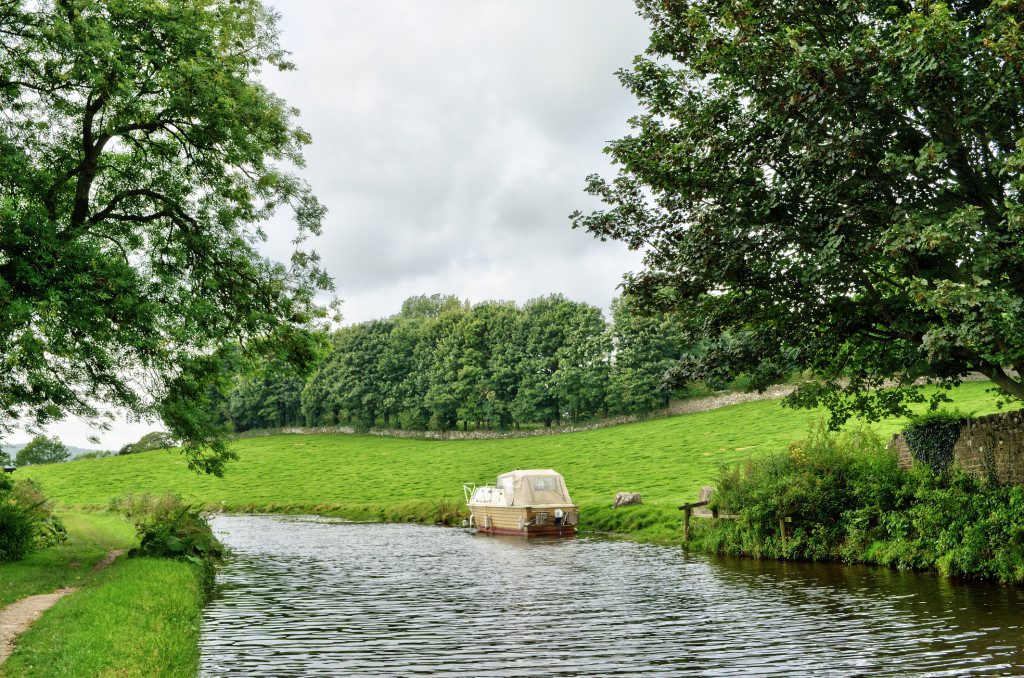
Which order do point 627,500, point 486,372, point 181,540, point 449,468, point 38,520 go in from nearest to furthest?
1. point 181,540
2. point 38,520
3. point 627,500
4. point 449,468
5. point 486,372

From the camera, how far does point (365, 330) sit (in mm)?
112562

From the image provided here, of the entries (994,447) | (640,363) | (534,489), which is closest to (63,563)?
(534,489)

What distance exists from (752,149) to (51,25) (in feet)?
56.2

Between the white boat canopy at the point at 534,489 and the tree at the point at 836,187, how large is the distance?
18.5 meters

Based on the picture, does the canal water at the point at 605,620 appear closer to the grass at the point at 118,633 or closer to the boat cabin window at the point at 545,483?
the grass at the point at 118,633

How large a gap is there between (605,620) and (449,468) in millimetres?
55835

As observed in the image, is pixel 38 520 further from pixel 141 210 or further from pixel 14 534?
pixel 141 210

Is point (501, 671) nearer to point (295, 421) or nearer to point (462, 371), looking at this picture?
point (462, 371)

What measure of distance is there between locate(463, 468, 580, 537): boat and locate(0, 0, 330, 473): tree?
17102 millimetres

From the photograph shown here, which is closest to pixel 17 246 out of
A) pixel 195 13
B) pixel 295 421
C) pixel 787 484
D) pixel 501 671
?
pixel 195 13

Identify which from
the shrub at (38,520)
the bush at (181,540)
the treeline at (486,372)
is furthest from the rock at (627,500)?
the treeline at (486,372)

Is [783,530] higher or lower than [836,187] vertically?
lower

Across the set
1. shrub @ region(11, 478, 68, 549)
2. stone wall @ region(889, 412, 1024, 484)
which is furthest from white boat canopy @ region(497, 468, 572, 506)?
stone wall @ region(889, 412, 1024, 484)

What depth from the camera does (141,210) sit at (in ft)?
80.5
